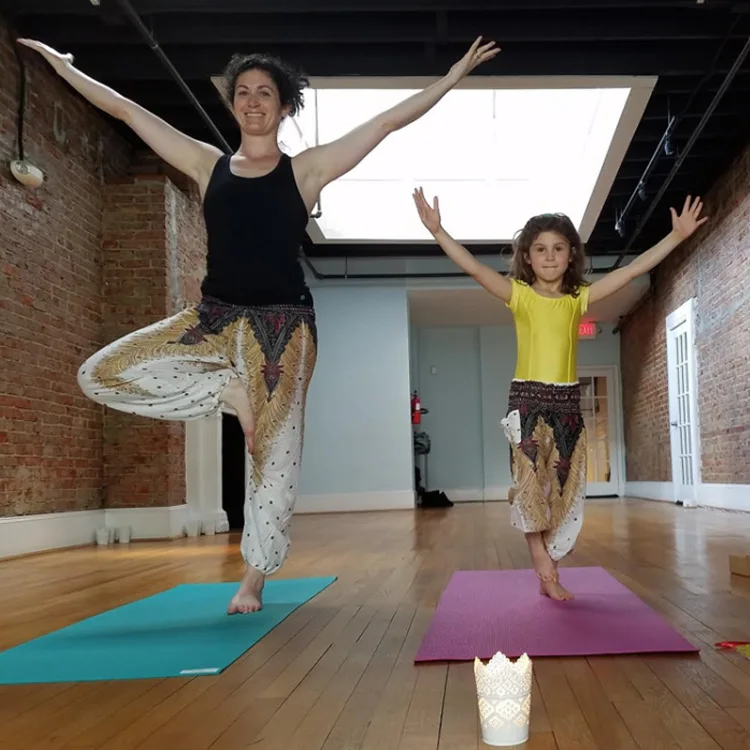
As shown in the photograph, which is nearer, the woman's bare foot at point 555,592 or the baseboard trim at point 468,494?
the woman's bare foot at point 555,592

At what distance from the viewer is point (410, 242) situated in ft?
33.6

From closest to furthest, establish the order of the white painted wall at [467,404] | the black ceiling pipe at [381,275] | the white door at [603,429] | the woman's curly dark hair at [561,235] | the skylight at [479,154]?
the woman's curly dark hair at [561,235] → the skylight at [479,154] → the black ceiling pipe at [381,275] → the white painted wall at [467,404] → the white door at [603,429]

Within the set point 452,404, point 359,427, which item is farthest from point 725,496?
point 452,404

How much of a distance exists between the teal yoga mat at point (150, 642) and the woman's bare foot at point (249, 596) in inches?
1.1

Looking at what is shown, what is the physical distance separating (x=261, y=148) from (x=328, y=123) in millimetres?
5734

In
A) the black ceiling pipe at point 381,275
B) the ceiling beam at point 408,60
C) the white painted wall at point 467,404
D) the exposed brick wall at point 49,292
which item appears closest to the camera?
the exposed brick wall at point 49,292

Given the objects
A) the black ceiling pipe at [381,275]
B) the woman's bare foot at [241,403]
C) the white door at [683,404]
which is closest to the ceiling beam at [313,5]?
the woman's bare foot at [241,403]

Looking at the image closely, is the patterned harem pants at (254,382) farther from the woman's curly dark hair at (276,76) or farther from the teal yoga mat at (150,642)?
the woman's curly dark hair at (276,76)

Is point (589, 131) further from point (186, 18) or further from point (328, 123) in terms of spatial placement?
point (186, 18)

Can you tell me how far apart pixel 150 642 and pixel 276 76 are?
171cm

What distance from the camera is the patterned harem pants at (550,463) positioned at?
2742mm

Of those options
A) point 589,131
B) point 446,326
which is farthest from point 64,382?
point 446,326

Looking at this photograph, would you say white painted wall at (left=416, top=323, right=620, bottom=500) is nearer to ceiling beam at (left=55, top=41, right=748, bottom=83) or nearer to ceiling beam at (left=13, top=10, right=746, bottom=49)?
ceiling beam at (left=55, top=41, right=748, bottom=83)

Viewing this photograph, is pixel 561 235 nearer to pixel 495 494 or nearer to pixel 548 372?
pixel 548 372
